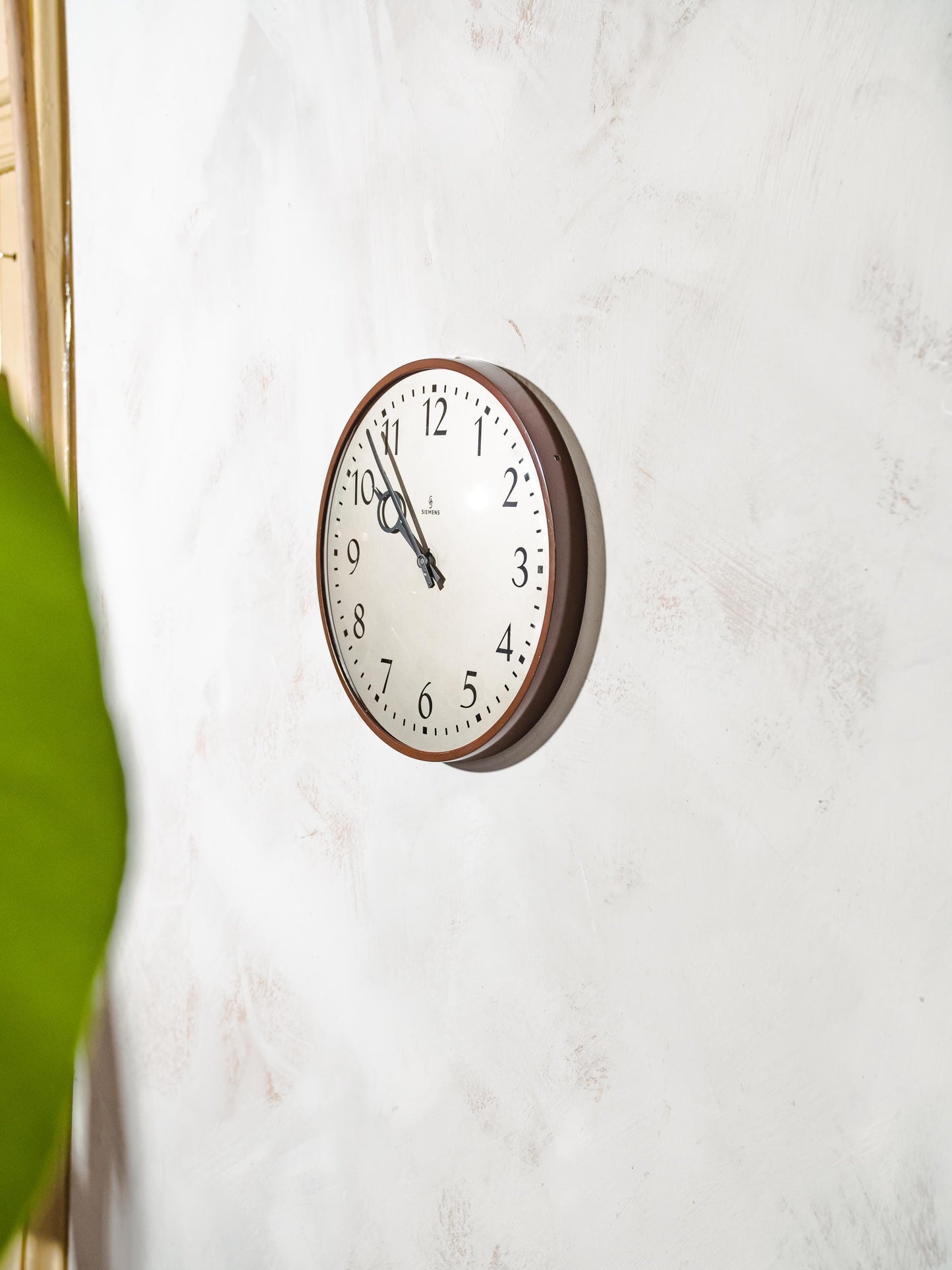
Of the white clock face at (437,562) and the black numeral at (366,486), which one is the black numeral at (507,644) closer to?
the white clock face at (437,562)

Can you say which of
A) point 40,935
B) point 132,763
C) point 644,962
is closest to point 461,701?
point 644,962

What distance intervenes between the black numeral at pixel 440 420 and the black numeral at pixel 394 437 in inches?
1.8

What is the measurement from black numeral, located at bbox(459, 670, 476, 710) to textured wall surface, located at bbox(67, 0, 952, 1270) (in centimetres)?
9

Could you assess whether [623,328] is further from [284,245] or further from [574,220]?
[284,245]

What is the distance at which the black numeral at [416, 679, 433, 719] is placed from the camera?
3.48 feet

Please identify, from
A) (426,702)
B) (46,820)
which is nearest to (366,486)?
(426,702)

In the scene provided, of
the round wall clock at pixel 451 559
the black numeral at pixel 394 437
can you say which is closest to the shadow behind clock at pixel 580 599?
the round wall clock at pixel 451 559

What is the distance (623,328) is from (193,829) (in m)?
0.93

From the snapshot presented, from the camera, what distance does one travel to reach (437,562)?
3.44 ft

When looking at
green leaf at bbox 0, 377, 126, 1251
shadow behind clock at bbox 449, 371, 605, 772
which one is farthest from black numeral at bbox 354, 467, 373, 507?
green leaf at bbox 0, 377, 126, 1251

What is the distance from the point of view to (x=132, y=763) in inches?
A: 62.6

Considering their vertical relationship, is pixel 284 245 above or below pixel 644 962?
above

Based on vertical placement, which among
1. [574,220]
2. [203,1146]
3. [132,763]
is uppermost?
[574,220]

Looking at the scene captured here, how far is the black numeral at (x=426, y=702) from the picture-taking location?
3.48 ft
